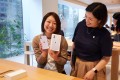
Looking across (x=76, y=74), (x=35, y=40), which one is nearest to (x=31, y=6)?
(x=35, y=40)

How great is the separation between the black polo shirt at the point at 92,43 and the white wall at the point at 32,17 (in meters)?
1.95

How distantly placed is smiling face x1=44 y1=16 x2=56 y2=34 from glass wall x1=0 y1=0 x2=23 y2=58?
1.87 m

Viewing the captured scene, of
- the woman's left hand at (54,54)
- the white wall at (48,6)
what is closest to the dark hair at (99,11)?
the woman's left hand at (54,54)

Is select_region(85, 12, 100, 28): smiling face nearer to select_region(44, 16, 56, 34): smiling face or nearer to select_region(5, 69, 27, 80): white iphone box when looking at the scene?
select_region(44, 16, 56, 34): smiling face

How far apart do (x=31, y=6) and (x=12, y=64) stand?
2173mm

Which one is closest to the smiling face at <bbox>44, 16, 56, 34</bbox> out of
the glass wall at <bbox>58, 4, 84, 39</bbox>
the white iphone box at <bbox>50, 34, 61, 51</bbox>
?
the white iphone box at <bbox>50, 34, 61, 51</bbox>

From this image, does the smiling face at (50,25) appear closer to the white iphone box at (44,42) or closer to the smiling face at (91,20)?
the white iphone box at (44,42)

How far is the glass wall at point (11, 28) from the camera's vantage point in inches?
127

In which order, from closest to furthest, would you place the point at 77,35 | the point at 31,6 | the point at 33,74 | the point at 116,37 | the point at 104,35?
1. the point at 33,74
2. the point at 104,35
3. the point at 77,35
4. the point at 116,37
5. the point at 31,6

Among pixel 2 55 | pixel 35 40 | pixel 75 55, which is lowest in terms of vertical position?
pixel 2 55

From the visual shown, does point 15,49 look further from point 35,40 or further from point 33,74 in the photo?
point 33,74

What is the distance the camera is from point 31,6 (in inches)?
136

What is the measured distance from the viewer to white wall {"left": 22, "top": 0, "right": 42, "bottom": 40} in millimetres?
3362

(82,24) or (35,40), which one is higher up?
(82,24)
